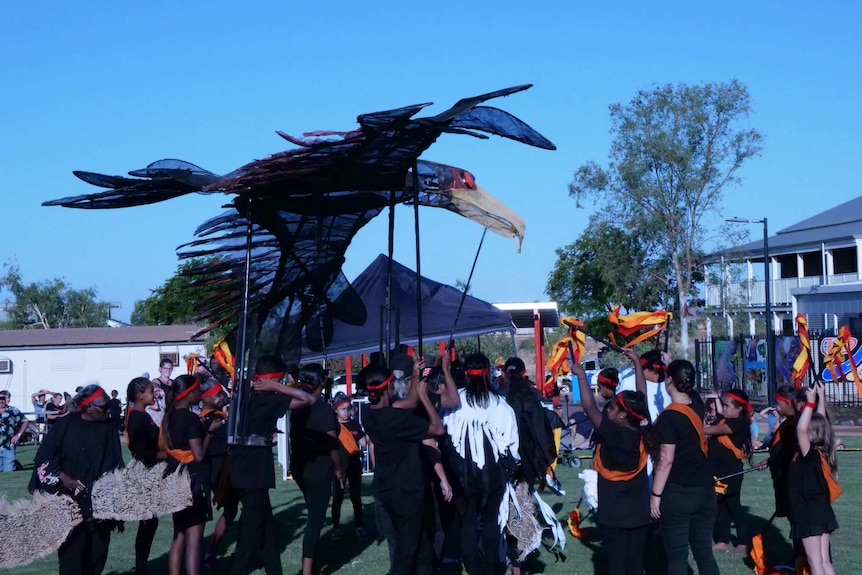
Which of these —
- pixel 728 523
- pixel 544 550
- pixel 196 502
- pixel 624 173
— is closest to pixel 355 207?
pixel 196 502

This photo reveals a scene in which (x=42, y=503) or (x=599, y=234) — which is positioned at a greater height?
(x=599, y=234)

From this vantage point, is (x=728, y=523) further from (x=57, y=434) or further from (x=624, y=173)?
(x=624, y=173)

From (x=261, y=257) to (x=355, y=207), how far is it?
94 cm

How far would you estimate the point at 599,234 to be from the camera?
41.2m

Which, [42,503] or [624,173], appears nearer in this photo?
[42,503]

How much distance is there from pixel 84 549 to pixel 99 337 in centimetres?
4148

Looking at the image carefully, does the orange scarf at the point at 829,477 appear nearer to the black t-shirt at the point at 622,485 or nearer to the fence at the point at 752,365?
the black t-shirt at the point at 622,485

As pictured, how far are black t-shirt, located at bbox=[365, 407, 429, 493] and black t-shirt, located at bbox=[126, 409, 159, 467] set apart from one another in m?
1.81

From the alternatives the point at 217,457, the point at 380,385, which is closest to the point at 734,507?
the point at 380,385

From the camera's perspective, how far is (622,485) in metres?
6.20

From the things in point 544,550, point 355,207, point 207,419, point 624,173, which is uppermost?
point 624,173

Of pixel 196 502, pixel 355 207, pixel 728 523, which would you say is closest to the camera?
pixel 196 502

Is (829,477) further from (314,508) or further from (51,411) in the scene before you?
(51,411)

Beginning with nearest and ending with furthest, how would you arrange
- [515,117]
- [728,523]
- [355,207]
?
[515,117]
[355,207]
[728,523]
